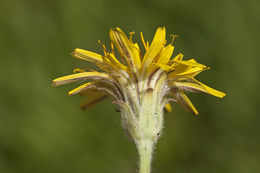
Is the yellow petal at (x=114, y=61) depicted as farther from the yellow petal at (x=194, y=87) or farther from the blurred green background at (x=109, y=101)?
the blurred green background at (x=109, y=101)

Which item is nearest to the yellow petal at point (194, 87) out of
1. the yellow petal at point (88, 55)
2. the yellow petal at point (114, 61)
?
the yellow petal at point (114, 61)

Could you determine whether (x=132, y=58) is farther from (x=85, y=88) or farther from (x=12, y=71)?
(x=12, y=71)

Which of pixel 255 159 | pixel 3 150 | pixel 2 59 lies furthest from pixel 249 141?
pixel 2 59

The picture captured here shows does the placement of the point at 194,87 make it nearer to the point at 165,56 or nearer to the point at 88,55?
the point at 165,56

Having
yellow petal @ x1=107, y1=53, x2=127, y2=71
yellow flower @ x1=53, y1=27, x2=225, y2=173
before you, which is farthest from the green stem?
yellow petal @ x1=107, y1=53, x2=127, y2=71

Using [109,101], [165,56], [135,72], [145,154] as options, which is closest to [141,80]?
[135,72]

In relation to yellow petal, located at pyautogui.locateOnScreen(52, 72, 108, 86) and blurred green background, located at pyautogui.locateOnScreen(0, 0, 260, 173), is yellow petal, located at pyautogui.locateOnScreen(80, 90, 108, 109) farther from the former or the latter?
blurred green background, located at pyautogui.locateOnScreen(0, 0, 260, 173)
